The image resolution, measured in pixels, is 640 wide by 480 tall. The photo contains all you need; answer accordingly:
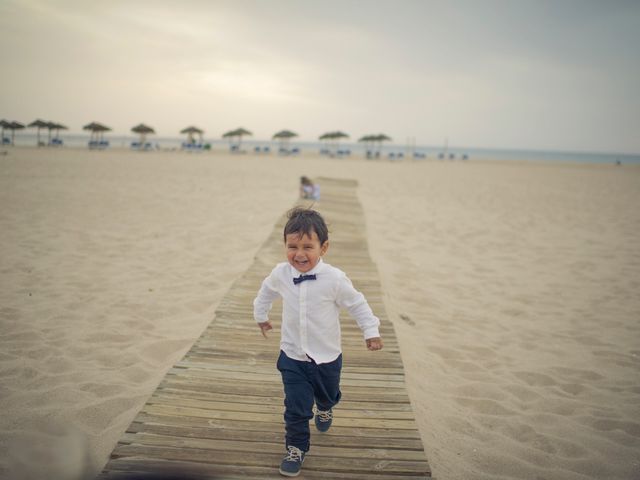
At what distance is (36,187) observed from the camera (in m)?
12.6

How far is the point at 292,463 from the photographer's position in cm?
215

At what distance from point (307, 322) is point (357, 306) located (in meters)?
0.31

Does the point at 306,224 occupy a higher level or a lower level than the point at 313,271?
higher

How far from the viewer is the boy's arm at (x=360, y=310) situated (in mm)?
2234

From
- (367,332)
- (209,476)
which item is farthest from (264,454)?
(367,332)

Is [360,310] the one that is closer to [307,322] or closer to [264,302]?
[307,322]

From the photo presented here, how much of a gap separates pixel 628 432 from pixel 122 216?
10.0 metres

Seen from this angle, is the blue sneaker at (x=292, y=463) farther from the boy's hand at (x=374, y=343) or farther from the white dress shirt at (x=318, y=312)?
the boy's hand at (x=374, y=343)

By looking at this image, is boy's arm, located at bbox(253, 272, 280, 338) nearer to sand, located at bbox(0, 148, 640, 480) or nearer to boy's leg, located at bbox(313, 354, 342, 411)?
boy's leg, located at bbox(313, 354, 342, 411)

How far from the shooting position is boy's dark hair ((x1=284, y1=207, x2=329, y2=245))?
7.06 feet

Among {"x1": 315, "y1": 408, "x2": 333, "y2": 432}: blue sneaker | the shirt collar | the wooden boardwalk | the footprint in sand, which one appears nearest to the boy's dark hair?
the shirt collar

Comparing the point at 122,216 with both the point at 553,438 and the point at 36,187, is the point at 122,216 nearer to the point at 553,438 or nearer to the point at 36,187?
the point at 36,187

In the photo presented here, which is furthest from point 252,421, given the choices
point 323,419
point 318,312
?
point 318,312

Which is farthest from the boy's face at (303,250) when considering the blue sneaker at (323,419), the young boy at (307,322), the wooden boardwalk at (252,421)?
the wooden boardwalk at (252,421)
